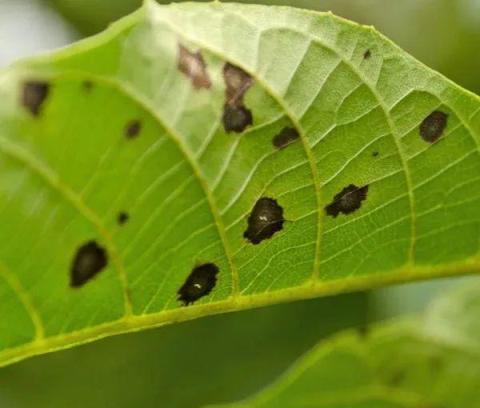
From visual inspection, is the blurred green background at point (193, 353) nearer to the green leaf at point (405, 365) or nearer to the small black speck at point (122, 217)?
the green leaf at point (405, 365)

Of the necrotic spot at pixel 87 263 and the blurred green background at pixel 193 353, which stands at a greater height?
the blurred green background at pixel 193 353

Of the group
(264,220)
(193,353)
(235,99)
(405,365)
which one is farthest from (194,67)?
(193,353)

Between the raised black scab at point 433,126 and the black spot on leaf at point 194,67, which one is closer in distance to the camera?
the black spot on leaf at point 194,67

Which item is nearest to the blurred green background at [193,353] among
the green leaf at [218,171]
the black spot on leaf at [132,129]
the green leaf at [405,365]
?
the green leaf at [405,365]

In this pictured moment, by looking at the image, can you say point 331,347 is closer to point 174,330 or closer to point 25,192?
point 25,192

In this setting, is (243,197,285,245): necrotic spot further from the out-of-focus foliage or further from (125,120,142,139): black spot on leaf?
the out-of-focus foliage

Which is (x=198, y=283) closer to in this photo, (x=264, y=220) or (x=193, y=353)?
(x=264, y=220)

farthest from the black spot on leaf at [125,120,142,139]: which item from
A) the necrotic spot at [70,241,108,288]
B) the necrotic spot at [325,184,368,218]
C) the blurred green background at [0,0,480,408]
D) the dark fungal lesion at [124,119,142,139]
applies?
the blurred green background at [0,0,480,408]
